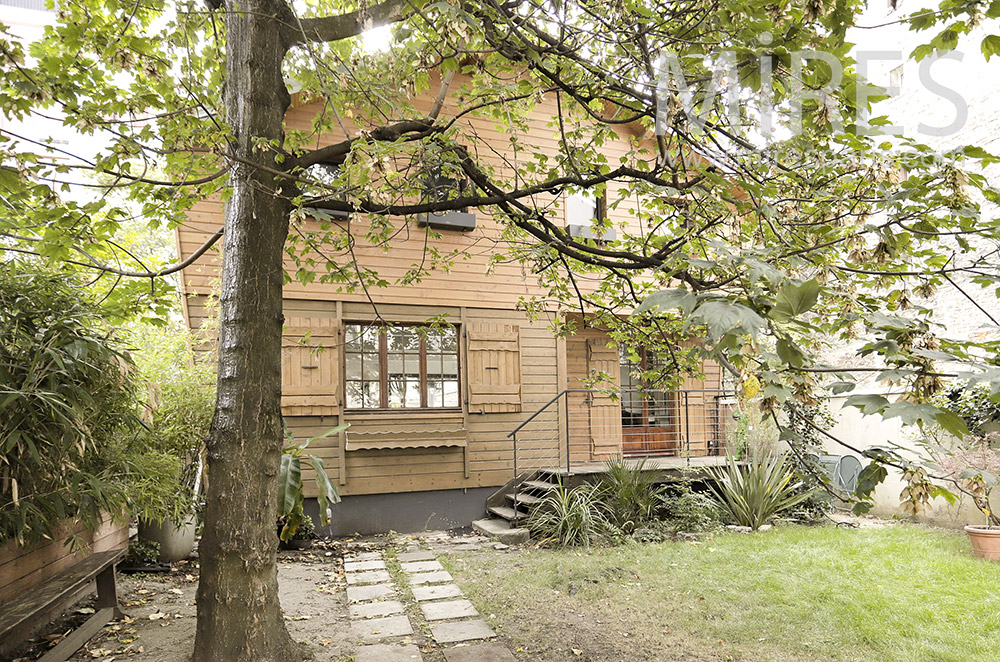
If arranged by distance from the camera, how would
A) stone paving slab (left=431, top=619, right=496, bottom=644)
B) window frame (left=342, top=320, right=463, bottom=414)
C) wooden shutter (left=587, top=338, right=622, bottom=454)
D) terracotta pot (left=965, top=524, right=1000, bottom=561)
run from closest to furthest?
stone paving slab (left=431, top=619, right=496, bottom=644) < terracotta pot (left=965, top=524, right=1000, bottom=561) < window frame (left=342, top=320, right=463, bottom=414) < wooden shutter (left=587, top=338, right=622, bottom=454)

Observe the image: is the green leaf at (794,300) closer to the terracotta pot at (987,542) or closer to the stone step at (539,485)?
the terracotta pot at (987,542)

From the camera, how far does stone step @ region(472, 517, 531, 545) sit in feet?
22.9

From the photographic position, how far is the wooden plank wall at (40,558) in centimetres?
344

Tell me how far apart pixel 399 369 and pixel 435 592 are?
11.7ft

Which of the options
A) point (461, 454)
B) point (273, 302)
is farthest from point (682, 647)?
point (461, 454)

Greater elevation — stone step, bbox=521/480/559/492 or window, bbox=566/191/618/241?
window, bbox=566/191/618/241

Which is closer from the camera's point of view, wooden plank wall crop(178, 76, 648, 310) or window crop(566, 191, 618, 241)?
wooden plank wall crop(178, 76, 648, 310)

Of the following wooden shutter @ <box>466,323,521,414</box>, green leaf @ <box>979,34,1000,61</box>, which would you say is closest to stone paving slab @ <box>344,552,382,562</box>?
wooden shutter @ <box>466,323,521,414</box>

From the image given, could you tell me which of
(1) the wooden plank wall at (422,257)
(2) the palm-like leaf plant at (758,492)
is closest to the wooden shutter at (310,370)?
(1) the wooden plank wall at (422,257)

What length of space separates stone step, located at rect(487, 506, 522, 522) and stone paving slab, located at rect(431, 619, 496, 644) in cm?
317

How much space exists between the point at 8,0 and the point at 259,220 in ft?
61.4

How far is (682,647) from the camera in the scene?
12.6 ft

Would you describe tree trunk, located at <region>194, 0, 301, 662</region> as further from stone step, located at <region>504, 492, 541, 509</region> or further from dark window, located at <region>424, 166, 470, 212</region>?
stone step, located at <region>504, 492, 541, 509</region>

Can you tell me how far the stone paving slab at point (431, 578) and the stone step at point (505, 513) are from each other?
1.90 m
